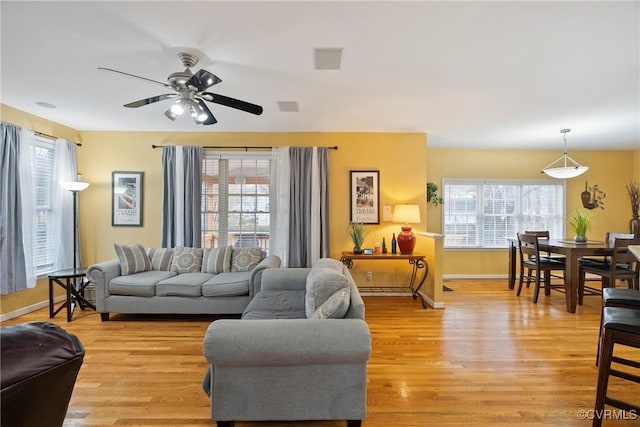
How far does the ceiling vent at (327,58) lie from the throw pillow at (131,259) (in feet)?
10.9

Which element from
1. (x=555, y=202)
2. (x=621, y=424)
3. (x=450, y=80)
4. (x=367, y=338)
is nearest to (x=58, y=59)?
(x=367, y=338)

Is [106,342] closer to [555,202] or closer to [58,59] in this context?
[58,59]

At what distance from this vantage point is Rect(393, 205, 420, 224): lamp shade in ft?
14.5

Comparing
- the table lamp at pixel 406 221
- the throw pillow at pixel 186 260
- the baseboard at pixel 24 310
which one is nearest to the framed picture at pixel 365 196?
the table lamp at pixel 406 221

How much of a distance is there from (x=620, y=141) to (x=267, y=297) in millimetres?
6592

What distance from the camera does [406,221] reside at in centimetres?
443

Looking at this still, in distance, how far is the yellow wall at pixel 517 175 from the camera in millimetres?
6012

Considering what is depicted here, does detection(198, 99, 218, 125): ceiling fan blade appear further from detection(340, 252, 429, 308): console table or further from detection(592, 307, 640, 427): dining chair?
detection(592, 307, 640, 427): dining chair

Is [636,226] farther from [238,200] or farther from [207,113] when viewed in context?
[207,113]

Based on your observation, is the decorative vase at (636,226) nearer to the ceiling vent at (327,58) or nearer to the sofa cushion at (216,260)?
the ceiling vent at (327,58)

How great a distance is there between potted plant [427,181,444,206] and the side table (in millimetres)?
5416

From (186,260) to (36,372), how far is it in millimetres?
3471

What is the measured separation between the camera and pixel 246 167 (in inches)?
194

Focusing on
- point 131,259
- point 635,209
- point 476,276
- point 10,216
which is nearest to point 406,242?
point 476,276
